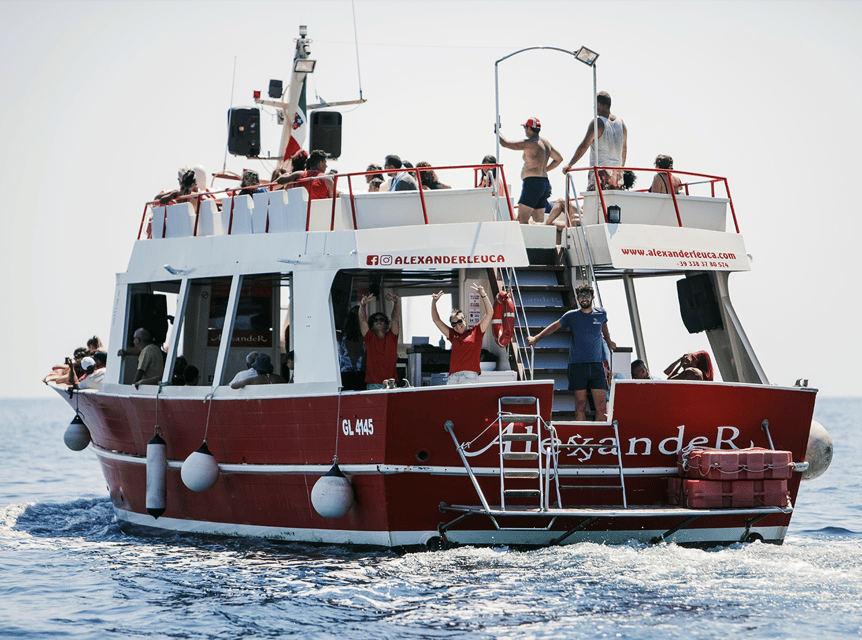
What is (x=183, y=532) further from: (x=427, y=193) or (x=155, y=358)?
(x=427, y=193)

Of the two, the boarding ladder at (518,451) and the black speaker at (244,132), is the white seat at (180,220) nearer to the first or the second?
the black speaker at (244,132)

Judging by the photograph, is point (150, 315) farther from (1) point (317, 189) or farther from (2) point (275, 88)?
(2) point (275, 88)

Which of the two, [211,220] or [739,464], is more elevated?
[211,220]

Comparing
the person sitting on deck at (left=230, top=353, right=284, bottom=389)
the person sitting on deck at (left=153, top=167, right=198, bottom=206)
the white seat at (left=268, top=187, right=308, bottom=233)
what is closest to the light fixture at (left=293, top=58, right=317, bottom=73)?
the person sitting on deck at (left=153, top=167, right=198, bottom=206)

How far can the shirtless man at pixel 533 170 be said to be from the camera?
43.7 feet

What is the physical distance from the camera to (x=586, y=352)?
36.8ft

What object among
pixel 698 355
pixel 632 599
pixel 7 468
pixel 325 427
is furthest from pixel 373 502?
pixel 7 468

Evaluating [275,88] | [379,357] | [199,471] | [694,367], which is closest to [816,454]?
[694,367]

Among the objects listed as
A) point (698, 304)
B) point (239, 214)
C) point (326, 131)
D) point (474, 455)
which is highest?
point (326, 131)

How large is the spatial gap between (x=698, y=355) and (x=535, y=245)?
→ 2.40m

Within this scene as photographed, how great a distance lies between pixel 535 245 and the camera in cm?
1300

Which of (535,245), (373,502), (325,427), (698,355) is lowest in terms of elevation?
(373,502)

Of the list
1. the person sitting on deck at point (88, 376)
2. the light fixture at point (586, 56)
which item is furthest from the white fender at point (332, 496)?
the person sitting on deck at point (88, 376)

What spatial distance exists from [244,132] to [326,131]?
4.58ft
